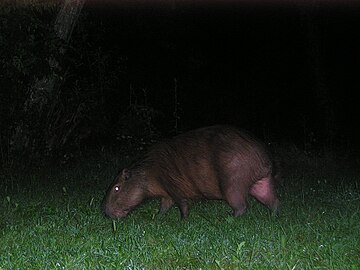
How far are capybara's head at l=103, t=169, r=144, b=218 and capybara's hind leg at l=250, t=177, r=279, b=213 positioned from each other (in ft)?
3.72

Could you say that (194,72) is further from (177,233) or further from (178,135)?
(177,233)

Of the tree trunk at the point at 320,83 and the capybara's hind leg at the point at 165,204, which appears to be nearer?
the capybara's hind leg at the point at 165,204

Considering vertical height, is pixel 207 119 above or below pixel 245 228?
below

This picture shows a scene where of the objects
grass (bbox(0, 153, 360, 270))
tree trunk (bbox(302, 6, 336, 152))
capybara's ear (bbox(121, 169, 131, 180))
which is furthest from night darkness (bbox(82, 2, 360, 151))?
capybara's ear (bbox(121, 169, 131, 180))

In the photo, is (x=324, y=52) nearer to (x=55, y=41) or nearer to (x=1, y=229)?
(x=55, y=41)

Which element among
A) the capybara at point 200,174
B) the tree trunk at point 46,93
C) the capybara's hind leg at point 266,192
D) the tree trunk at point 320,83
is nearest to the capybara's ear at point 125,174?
the capybara at point 200,174

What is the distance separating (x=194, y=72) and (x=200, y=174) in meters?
9.21

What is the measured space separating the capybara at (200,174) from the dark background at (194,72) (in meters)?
3.56

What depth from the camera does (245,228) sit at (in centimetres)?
667

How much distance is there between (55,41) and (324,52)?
7.25m

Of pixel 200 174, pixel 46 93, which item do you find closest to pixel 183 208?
pixel 200 174

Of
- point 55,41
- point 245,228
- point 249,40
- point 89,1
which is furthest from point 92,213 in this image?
point 249,40

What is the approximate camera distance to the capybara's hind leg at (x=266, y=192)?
7.68 m

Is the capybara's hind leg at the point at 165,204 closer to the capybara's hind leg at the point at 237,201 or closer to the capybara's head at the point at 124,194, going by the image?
the capybara's head at the point at 124,194
